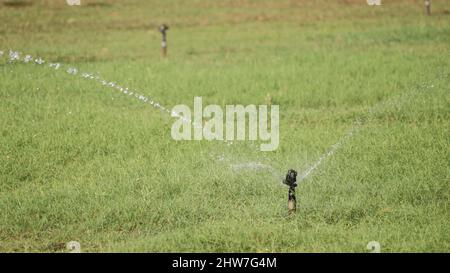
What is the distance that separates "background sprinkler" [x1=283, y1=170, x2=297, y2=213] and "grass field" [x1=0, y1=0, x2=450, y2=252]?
0.12m

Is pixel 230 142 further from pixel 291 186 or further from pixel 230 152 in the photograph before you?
pixel 291 186

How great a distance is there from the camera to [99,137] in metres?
8.55

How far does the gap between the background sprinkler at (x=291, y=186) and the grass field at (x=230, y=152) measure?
123 millimetres

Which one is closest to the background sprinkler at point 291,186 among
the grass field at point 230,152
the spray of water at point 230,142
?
the grass field at point 230,152

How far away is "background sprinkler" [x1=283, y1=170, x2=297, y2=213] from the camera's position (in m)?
6.03

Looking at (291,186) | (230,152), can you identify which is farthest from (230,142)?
(291,186)

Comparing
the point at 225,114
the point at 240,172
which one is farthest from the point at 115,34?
the point at 240,172

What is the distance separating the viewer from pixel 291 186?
19.9 feet

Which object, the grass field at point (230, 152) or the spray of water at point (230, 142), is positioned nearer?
the grass field at point (230, 152)

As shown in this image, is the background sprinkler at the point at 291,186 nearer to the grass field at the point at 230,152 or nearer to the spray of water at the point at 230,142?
the grass field at the point at 230,152

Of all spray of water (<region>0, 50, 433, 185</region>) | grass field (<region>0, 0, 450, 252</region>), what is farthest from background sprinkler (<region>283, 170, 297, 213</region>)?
spray of water (<region>0, 50, 433, 185</region>)

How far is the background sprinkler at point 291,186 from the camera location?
603 centimetres

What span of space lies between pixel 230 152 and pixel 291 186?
202 cm
